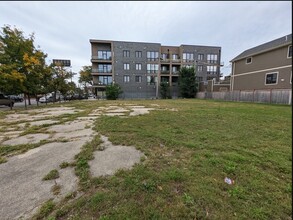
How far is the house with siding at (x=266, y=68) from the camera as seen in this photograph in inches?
687

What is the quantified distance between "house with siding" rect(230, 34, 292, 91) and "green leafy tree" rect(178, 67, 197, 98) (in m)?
7.50

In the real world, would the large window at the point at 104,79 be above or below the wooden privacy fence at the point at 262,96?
above

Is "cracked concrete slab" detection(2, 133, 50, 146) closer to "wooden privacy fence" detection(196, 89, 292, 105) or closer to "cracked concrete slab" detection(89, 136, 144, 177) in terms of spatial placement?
"cracked concrete slab" detection(89, 136, 144, 177)

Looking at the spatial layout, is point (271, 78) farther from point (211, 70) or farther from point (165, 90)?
point (211, 70)

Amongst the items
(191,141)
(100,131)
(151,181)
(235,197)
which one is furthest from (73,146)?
(235,197)

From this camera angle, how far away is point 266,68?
19953 millimetres

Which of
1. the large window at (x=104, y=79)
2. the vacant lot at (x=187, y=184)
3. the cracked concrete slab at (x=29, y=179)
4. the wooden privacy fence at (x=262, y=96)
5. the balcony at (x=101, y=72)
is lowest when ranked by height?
the cracked concrete slab at (x=29, y=179)

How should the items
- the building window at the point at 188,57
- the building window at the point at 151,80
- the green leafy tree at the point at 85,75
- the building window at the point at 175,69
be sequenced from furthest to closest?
the green leafy tree at the point at 85,75 < the building window at the point at 175,69 < the building window at the point at 188,57 < the building window at the point at 151,80

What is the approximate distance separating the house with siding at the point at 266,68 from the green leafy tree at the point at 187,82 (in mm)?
7501

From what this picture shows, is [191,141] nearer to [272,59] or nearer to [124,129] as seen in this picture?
[124,129]

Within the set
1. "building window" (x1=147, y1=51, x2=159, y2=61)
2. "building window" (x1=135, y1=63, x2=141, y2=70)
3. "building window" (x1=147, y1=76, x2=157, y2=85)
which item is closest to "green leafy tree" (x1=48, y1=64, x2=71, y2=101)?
"building window" (x1=135, y1=63, x2=141, y2=70)

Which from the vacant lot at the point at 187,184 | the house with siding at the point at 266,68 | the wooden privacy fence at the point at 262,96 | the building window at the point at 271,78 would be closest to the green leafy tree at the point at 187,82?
the wooden privacy fence at the point at 262,96

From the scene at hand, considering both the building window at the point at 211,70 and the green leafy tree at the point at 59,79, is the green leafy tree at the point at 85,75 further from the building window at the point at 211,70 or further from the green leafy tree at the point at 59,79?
the building window at the point at 211,70

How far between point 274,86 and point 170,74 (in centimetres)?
2074
